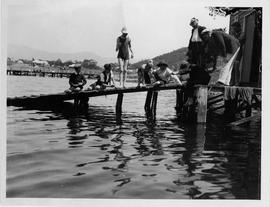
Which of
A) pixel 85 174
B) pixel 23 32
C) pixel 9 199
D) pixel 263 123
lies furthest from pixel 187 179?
pixel 23 32

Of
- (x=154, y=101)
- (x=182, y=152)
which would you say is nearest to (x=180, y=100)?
(x=154, y=101)

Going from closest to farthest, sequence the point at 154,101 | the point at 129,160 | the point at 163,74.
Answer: the point at 129,160
the point at 163,74
the point at 154,101

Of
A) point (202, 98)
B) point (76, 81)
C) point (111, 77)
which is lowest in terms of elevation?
point (202, 98)

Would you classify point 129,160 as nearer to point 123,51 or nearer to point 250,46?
point 123,51

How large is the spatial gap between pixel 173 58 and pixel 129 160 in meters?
4.70

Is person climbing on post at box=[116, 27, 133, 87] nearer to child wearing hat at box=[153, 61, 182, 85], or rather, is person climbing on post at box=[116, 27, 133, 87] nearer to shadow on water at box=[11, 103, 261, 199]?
child wearing hat at box=[153, 61, 182, 85]

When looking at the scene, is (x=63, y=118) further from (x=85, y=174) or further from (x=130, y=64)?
(x=85, y=174)

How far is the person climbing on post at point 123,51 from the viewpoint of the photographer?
11.0 m

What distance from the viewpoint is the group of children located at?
12.4m

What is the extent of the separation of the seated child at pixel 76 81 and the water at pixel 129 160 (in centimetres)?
109

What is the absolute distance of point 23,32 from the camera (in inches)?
396

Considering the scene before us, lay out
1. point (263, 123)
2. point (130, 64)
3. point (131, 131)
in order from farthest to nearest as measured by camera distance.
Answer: point (130, 64) < point (131, 131) < point (263, 123)

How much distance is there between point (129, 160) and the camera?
28.0 ft

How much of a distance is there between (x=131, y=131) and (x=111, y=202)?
384 centimetres
